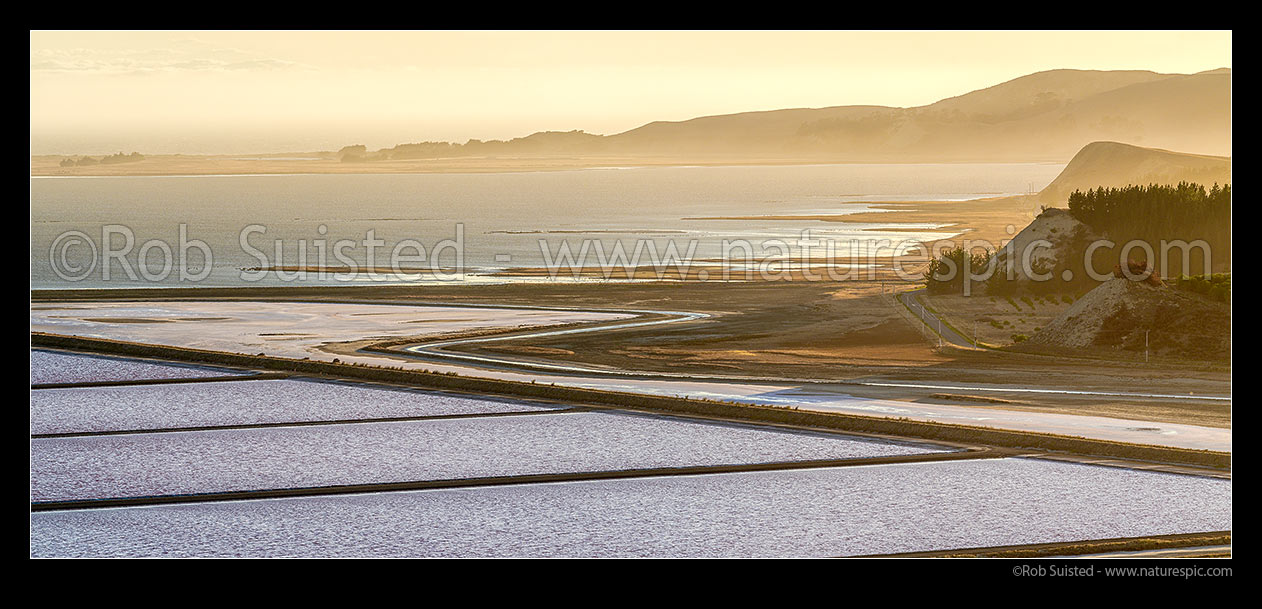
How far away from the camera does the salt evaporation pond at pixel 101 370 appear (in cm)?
1812

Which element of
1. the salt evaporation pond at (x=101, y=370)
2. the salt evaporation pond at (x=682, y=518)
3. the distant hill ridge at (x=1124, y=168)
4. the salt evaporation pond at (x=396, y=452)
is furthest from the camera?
the distant hill ridge at (x=1124, y=168)

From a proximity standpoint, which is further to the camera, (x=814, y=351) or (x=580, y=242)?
(x=580, y=242)

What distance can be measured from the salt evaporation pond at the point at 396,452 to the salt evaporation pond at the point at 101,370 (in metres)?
4.83

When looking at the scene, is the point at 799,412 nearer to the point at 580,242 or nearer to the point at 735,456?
the point at 735,456

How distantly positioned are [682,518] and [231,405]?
25.8ft

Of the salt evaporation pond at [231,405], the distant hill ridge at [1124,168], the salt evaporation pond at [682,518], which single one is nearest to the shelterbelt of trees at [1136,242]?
the salt evaporation pond at [231,405]

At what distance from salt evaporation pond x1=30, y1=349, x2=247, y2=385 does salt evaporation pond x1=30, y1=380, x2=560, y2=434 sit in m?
0.85

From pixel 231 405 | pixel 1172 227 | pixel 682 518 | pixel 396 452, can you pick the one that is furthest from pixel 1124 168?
pixel 682 518

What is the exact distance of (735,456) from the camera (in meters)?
12.9

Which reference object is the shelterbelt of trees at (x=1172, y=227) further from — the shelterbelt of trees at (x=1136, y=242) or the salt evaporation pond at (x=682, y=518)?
the salt evaporation pond at (x=682, y=518)
